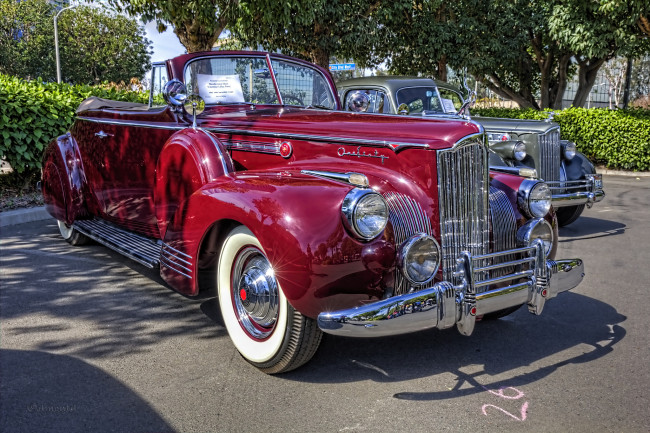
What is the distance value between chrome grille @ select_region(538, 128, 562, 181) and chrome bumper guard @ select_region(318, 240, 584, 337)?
405 centimetres

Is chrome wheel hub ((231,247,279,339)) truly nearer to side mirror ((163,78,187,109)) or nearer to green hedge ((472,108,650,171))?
side mirror ((163,78,187,109))

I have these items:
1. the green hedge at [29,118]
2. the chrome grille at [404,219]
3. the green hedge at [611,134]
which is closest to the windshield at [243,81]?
the chrome grille at [404,219]

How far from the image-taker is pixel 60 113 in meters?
8.46

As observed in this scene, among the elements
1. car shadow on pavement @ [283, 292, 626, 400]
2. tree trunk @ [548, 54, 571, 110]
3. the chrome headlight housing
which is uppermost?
tree trunk @ [548, 54, 571, 110]

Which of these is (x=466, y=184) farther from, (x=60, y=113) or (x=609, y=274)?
(x=60, y=113)

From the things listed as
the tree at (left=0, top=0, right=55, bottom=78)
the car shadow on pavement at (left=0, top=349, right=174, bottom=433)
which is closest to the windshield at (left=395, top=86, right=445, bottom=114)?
the car shadow on pavement at (left=0, top=349, right=174, bottom=433)

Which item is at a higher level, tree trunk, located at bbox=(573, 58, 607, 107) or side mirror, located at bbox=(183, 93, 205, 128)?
tree trunk, located at bbox=(573, 58, 607, 107)

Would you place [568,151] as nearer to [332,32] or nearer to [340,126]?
[340,126]

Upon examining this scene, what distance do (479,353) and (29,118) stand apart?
7.08 m

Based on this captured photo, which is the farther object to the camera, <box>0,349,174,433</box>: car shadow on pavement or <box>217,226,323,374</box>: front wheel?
<box>217,226,323,374</box>: front wheel

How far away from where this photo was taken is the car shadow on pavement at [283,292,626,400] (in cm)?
304

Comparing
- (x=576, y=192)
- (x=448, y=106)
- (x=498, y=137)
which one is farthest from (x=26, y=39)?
(x=576, y=192)

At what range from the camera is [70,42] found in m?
34.5

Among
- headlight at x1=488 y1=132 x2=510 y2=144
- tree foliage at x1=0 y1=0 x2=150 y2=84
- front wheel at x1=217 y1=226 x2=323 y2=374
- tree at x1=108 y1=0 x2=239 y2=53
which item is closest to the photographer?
front wheel at x1=217 y1=226 x2=323 y2=374
